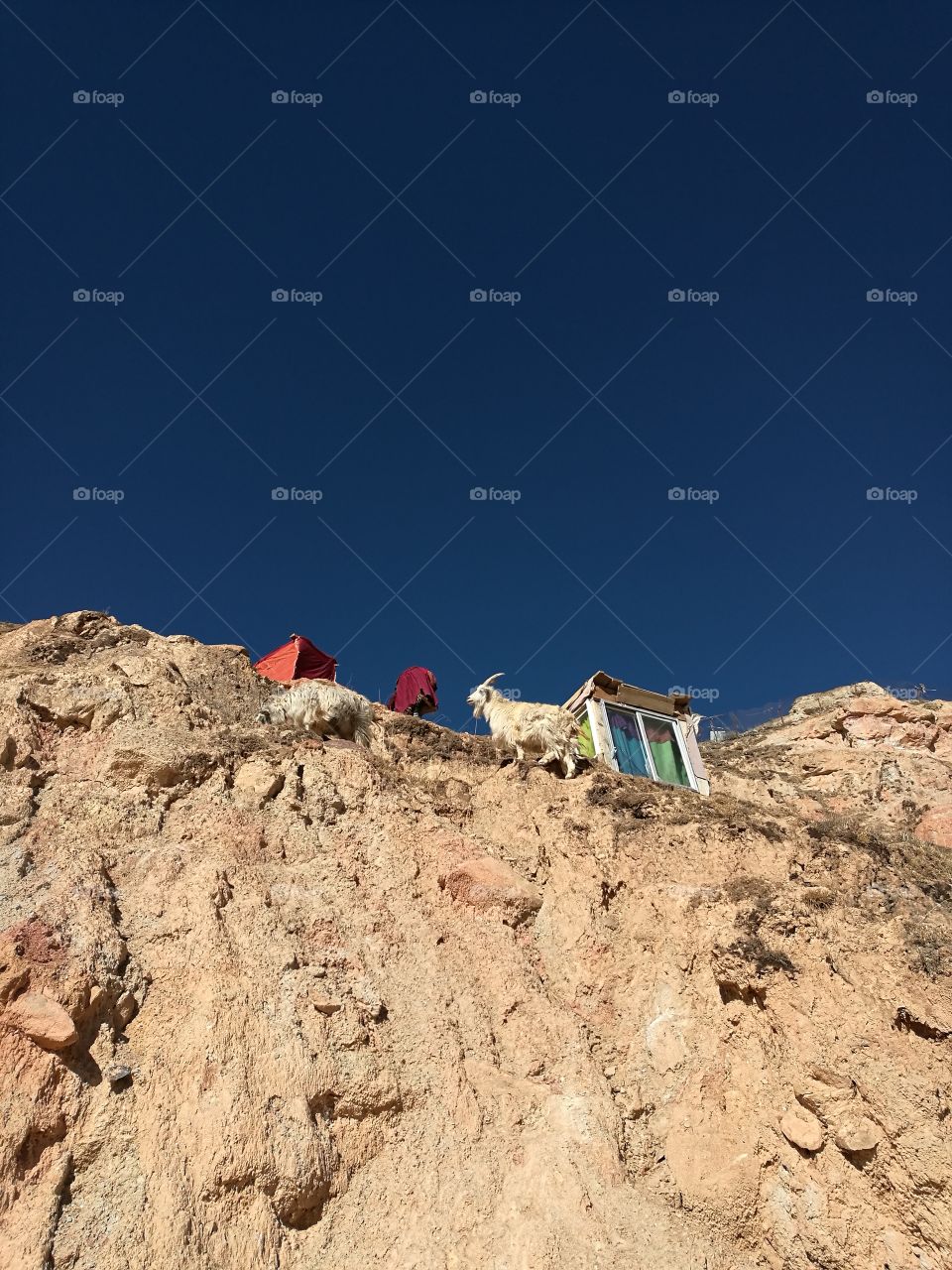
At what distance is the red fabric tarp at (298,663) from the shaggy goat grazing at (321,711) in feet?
15.9

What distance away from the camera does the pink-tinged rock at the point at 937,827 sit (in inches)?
415

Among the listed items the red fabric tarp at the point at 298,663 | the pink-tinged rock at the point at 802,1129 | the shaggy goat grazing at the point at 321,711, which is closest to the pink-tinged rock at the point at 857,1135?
the pink-tinged rock at the point at 802,1129

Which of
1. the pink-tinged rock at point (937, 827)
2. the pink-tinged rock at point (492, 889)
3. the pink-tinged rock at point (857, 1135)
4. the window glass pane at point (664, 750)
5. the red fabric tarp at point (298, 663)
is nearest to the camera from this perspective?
the pink-tinged rock at point (857, 1135)

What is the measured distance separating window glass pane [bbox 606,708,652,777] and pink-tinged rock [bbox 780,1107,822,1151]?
21.9 feet

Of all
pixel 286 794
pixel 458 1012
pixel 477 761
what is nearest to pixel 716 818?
pixel 477 761

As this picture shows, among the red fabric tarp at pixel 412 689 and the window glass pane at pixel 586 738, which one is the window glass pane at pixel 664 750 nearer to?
the window glass pane at pixel 586 738

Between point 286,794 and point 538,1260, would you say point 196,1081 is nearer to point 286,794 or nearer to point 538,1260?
point 538,1260

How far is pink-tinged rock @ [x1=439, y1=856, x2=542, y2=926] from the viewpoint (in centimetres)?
804

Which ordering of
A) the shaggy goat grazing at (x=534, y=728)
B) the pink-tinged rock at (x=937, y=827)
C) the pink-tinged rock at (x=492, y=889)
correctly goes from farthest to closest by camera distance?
the shaggy goat grazing at (x=534, y=728)
the pink-tinged rock at (x=937, y=827)
the pink-tinged rock at (x=492, y=889)

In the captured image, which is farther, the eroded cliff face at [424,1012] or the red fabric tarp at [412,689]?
the red fabric tarp at [412,689]

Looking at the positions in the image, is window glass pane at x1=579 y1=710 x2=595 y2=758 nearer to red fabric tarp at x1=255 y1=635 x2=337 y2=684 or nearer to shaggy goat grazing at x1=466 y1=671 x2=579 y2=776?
shaggy goat grazing at x1=466 y1=671 x2=579 y2=776

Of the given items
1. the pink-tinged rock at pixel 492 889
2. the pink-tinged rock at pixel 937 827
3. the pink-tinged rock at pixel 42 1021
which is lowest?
the pink-tinged rock at pixel 42 1021

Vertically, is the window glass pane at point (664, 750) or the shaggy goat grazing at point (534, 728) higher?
the window glass pane at point (664, 750)

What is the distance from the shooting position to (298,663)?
15.6 metres
